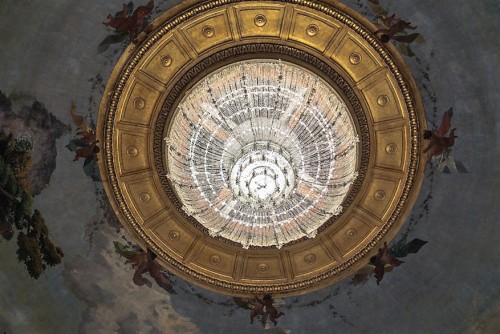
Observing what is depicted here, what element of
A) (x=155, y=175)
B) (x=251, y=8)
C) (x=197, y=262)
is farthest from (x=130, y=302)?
(x=251, y=8)

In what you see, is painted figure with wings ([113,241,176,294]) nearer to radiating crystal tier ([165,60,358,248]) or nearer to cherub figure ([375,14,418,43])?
radiating crystal tier ([165,60,358,248])

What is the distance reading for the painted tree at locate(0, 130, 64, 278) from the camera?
11930 mm

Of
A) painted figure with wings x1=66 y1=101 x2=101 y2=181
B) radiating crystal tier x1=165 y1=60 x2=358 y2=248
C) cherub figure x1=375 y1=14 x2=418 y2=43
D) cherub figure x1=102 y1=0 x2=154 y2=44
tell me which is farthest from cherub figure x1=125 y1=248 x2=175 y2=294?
cherub figure x1=375 y1=14 x2=418 y2=43

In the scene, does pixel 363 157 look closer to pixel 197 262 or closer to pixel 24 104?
pixel 197 262

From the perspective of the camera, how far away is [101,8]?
11375mm

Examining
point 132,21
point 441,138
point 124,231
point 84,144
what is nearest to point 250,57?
point 132,21

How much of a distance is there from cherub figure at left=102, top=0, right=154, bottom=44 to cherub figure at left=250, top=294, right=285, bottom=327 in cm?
547

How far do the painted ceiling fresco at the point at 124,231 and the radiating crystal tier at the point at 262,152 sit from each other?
5.33 ft

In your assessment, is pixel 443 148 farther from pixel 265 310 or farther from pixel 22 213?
pixel 22 213

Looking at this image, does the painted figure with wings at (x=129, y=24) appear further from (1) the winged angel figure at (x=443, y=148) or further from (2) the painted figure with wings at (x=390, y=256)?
(2) the painted figure with wings at (x=390, y=256)

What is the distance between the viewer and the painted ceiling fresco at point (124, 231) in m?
11.4

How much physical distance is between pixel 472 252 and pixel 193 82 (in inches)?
230

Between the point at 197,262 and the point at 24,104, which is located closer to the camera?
the point at 24,104

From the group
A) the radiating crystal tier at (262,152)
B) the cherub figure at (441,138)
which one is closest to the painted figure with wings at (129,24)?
the radiating crystal tier at (262,152)
